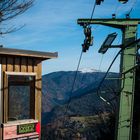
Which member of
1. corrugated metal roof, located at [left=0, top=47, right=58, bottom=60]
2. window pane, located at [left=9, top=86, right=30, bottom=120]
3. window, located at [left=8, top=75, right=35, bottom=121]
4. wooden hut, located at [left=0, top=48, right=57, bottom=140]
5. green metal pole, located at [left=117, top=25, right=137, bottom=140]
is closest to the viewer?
corrugated metal roof, located at [left=0, top=47, right=58, bottom=60]

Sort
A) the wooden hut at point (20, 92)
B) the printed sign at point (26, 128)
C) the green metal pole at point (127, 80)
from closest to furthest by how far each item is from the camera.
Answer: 1. the wooden hut at point (20, 92)
2. the printed sign at point (26, 128)
3. the green metal pole at point (127, 80)

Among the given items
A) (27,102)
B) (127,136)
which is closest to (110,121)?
(127,136)

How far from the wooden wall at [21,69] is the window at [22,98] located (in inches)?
5.6

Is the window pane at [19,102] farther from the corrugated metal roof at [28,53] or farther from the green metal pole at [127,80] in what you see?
the green metal pole at [127,80]

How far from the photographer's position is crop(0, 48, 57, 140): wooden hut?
39.0 feet

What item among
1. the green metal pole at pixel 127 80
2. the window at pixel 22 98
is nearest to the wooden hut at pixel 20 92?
the window at pixel 22 98

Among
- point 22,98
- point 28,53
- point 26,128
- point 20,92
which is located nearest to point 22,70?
point 28,53

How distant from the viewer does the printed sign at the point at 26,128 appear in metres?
12.3

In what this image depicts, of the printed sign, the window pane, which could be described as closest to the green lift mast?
the window pane

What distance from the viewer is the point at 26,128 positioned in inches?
492

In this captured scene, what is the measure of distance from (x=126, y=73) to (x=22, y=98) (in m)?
3.97

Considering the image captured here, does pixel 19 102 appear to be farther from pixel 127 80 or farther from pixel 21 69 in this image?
pixel 127 80

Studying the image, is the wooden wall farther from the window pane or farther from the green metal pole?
the green metal pole

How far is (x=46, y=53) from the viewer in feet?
41.7
